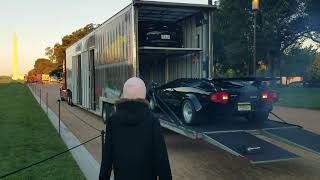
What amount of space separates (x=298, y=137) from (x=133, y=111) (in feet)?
17.3

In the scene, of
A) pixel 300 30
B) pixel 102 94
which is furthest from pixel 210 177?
pixel 300 30

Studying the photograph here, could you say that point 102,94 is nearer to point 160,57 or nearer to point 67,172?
point 160,57

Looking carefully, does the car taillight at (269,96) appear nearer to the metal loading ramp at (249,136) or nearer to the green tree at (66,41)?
the metal loading ramp at (249,136)

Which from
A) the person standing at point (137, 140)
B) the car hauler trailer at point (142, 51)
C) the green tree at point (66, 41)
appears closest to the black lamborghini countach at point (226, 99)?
the car hauler trailer at point (142, 51)

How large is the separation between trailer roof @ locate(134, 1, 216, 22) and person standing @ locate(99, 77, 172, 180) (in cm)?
708

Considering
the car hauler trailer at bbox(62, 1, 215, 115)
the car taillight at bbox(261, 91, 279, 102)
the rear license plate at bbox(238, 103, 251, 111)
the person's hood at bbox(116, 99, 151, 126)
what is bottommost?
the rear license plate at bbox(238, 103, 251, 111)

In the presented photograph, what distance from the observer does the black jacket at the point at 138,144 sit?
11.6ft

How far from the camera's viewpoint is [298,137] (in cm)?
795

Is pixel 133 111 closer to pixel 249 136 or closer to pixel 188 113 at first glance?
pixel 249 136

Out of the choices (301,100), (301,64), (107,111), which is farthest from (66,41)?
(107,111)

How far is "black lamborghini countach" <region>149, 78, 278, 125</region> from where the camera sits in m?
8.73

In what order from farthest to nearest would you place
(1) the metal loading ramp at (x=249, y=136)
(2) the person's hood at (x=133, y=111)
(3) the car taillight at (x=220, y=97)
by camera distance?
1. (3) the car taillight at (x=220, y=97)
2. (1) the metal loading ramp at (x=249, y=136)
3. (2) the person's hood at (x=133, y=111)

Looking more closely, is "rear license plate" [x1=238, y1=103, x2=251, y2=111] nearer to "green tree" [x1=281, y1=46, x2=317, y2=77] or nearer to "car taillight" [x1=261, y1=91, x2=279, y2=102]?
"car taillight" [x1=261, y1=91, x2=279, y2=102]

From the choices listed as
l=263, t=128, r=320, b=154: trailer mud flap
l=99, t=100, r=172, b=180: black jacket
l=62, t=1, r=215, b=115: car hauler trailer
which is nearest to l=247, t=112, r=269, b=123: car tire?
l=263, t=128, r=320, b=154: trailer mud flap
